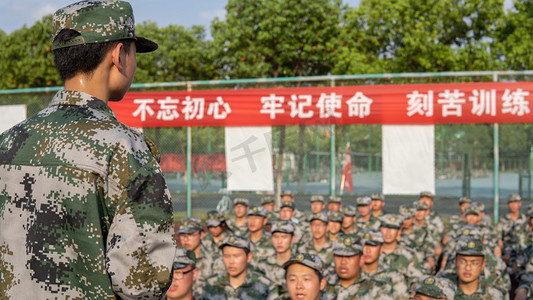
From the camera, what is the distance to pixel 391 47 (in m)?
18.7

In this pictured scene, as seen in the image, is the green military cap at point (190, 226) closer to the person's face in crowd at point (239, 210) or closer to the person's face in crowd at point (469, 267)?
the person's face in crowd at point (239, 210)

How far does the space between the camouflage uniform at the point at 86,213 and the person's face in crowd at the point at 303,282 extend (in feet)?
10.5

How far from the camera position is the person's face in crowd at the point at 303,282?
4.30 meters


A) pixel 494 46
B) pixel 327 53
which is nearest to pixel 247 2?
pixel 327 53

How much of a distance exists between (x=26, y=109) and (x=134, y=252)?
9407 mm

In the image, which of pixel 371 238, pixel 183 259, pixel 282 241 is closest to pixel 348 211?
pixel 282 241

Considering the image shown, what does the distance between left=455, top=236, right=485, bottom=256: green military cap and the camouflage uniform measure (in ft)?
15.8

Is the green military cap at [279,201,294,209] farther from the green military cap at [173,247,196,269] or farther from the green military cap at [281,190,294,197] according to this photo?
the green military cap at [173,247,196,269]

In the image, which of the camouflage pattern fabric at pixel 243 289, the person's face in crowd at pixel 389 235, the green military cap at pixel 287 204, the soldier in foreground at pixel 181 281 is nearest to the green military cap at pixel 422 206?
the person's face in crowd at pixel 389 235

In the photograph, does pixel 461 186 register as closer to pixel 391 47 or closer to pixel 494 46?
pixel 494 46

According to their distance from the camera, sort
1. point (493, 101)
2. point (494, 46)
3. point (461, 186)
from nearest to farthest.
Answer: point (493, 101), point (461, 186), point (494, 46)

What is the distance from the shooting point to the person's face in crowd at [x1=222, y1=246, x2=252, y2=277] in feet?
17.8

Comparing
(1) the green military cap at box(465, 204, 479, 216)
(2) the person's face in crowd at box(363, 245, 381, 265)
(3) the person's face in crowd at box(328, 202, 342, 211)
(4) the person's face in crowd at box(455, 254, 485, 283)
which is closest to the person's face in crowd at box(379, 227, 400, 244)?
(2) the person's face in crowd at box(363, 245, 381, 265)

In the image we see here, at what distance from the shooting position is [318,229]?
7.24 m
